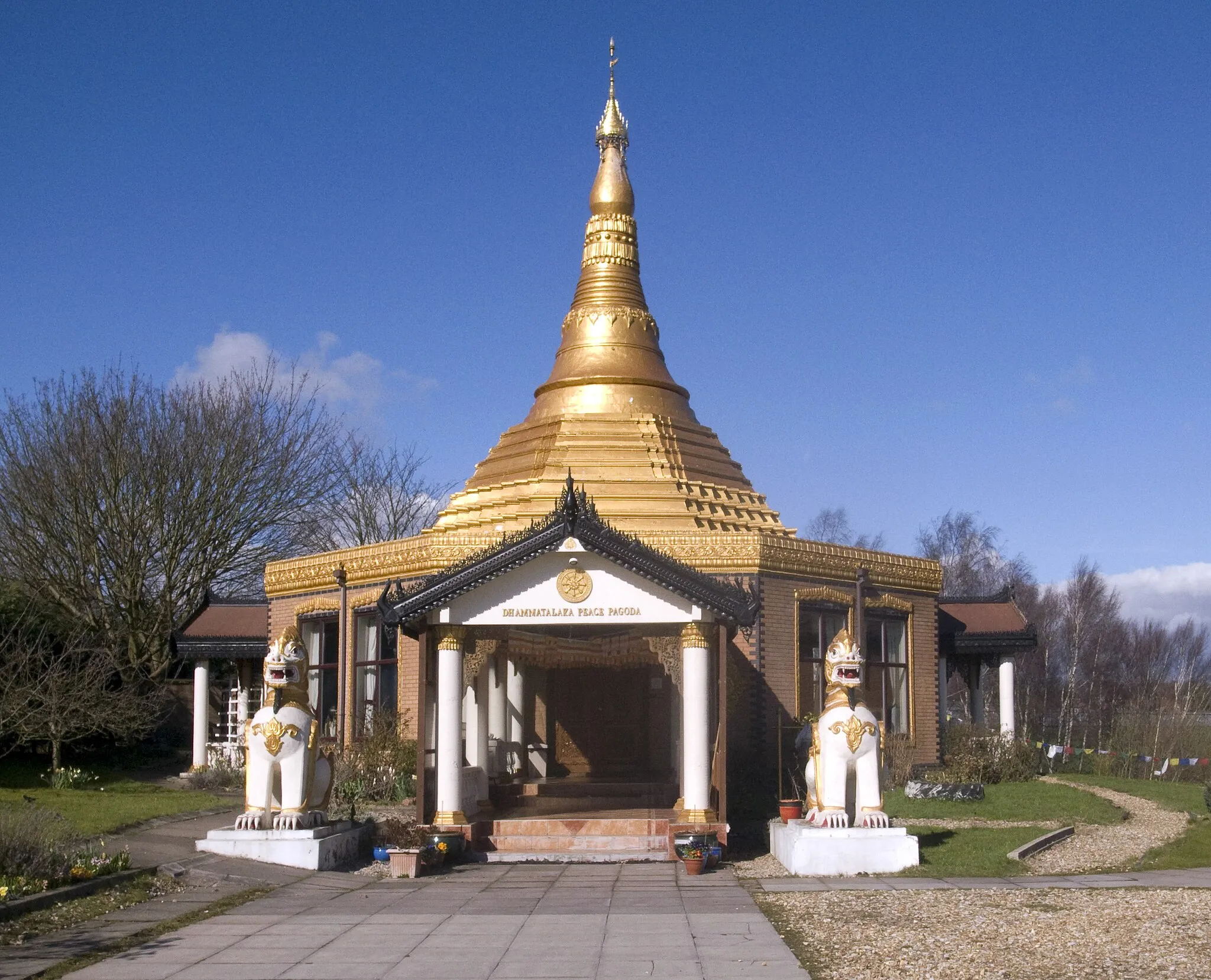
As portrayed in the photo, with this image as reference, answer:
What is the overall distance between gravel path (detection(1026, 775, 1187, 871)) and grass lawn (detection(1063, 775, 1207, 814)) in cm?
47

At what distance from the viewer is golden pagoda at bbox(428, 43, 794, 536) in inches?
962

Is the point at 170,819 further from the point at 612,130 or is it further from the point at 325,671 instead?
the point at 612,130

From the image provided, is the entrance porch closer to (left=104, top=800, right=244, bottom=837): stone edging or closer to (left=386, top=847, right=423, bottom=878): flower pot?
(left=386, top=847, right=423, bottom=878): flower pot

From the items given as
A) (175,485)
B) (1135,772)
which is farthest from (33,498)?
(1135,772)

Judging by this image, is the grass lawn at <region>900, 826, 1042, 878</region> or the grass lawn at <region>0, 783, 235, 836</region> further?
the grass lawn at <region>0, 783, 235, 836</region>

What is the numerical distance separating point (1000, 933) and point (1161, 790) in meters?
15.8

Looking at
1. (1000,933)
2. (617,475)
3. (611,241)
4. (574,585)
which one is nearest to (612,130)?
(611,241)

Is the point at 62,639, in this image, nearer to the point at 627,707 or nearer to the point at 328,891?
the point at 627,707

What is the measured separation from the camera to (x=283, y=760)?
1633 cm

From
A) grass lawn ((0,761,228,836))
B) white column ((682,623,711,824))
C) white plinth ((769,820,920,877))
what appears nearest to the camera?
white plinth ((769,820,920,877))

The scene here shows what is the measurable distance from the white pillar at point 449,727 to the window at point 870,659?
7.50 m

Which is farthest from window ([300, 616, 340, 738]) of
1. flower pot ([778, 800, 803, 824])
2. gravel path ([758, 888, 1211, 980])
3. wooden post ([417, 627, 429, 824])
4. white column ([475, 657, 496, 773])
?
gravel path ([758, 888, 1211, 980])

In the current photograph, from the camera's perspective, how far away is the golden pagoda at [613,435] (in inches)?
962

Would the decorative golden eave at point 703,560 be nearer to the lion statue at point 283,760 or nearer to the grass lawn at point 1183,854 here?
the lion statue at point 283,760
